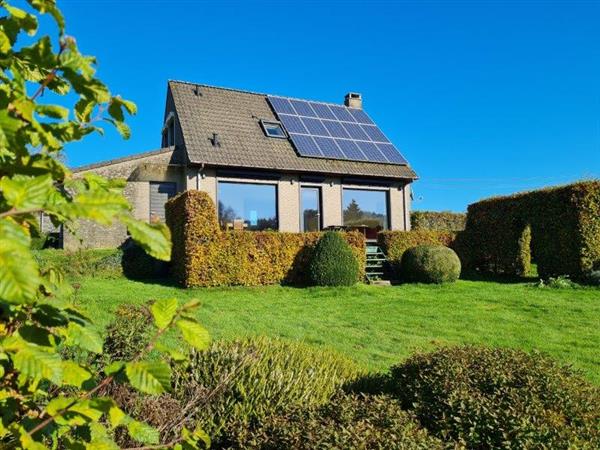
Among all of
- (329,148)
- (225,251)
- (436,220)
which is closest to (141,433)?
(225,251)

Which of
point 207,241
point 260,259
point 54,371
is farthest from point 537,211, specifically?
point 54,371

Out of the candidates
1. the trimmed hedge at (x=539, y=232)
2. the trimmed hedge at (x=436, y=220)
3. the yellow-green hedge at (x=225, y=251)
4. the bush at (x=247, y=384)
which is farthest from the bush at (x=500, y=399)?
the trimmed hedge at (x=436, y=220)

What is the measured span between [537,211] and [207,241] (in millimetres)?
11082

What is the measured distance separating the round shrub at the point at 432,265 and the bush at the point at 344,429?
473 inches

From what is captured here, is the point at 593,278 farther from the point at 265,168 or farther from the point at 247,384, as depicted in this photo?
the point at 247,384

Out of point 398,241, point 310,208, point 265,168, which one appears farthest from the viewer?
point 310,208

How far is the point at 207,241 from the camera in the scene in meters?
13.8

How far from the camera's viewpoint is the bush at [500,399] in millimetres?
3041

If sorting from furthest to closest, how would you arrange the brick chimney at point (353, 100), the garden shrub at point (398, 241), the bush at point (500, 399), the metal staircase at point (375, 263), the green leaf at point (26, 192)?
the brick chimney at point (353, 100) < the garden shrub at point (398, 241) < the metal staircase at point (375, 263) < the bush at point (500, 399) < the green leaf at point (26, 192)

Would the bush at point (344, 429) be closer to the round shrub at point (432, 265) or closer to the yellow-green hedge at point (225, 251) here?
the yellow-green hedge at point (225, 251)

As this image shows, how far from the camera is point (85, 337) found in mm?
1427

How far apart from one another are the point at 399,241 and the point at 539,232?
4.65 m

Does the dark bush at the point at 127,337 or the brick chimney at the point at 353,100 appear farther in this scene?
the brick chimney at the point at 353,100

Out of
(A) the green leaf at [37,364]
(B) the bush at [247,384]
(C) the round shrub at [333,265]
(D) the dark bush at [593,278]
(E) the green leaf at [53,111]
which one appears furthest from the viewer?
(C) the round shrub at [333,265]
